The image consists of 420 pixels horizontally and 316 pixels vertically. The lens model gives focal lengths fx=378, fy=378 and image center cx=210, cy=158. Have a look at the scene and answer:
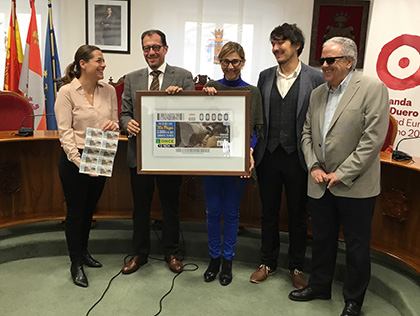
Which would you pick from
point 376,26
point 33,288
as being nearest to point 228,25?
point 376,26

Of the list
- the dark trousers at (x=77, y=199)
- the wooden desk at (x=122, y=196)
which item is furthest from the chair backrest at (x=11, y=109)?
the dark trousers at (x=77, y=199)

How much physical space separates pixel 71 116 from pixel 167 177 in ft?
2.20

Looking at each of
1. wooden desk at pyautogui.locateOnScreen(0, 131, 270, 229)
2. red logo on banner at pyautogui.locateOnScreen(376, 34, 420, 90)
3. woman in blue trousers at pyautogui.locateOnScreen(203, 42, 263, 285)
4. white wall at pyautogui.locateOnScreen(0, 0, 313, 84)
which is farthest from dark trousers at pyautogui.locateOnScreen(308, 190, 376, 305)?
white wall at pyautogui.locateOnScreen(0, 0, 313, 84)

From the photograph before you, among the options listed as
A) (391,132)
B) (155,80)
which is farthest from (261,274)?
(391,132)

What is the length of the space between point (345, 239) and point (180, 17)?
389 centimetres

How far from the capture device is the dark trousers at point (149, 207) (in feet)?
7.84

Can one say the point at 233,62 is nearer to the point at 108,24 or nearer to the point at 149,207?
the point at 149,207

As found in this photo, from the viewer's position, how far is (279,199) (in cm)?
236

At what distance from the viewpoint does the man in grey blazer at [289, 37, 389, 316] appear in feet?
6.09

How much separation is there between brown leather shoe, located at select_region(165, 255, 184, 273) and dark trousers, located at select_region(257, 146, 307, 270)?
0.56 metres

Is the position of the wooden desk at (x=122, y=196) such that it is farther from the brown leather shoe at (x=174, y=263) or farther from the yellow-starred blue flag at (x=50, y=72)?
the yellow-starred blue flag at (x=50, y=72)

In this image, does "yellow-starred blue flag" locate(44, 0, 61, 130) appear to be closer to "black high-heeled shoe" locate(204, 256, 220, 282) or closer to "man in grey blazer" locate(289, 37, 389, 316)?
"black high-heeled shoe" locate(204, 256, 220, 282)

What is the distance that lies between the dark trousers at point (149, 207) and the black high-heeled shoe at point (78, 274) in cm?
36

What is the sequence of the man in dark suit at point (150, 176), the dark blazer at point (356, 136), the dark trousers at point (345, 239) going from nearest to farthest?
the dark blazer at point (356, 136) → the dark trousers at point (345, 239) → the man in dark suit at point (150, 176)
